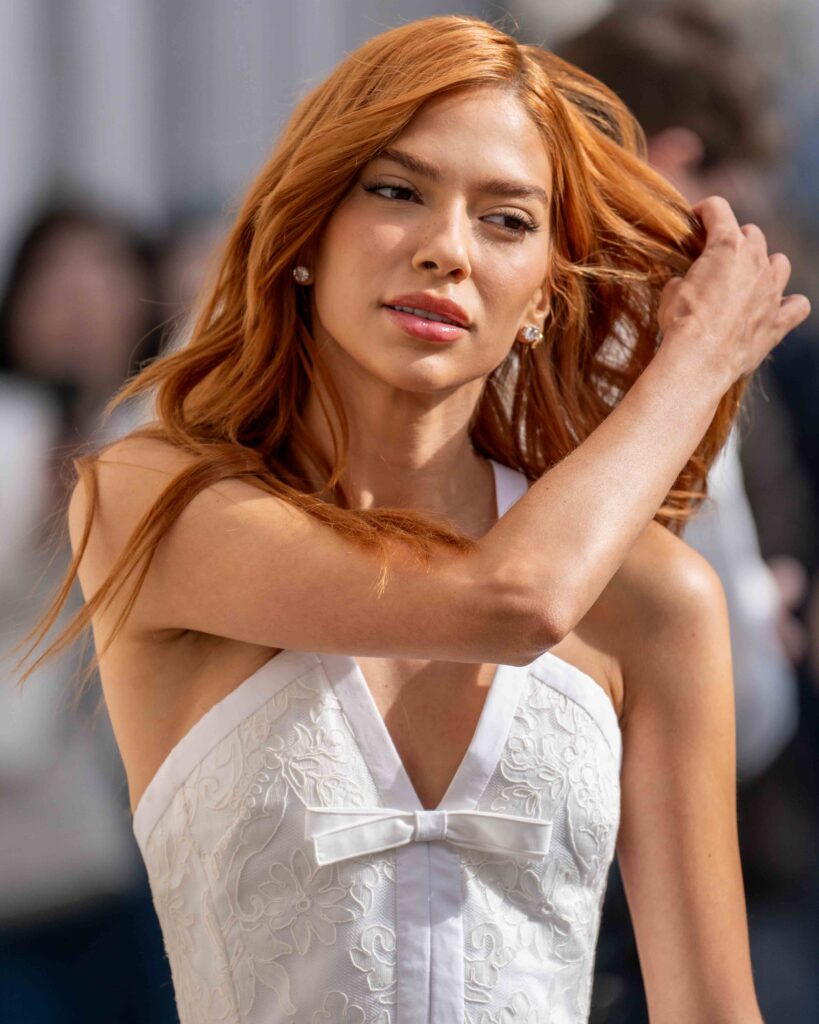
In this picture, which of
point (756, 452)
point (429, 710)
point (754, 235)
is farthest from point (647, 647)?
point (756, 452)

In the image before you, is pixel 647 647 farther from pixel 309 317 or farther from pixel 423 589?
pixel 309 317

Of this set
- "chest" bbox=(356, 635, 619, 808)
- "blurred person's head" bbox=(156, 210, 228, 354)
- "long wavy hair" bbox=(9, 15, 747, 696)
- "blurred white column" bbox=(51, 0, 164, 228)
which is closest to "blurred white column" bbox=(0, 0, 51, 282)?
"blurred white column" bbox=(51, 0, 164, 228)

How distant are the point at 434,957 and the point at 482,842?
121 mm

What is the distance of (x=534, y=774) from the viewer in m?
1.41

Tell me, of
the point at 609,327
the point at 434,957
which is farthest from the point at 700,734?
the point at 609,327

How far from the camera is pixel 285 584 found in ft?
4.12

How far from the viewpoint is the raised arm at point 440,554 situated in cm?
121

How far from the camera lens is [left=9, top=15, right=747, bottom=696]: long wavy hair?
1.36 meters

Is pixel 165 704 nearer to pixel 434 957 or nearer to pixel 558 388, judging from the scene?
pixel 434 957

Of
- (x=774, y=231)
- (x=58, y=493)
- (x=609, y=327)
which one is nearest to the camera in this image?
(x=609, y=327)

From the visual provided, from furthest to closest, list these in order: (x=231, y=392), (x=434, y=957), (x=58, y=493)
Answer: (x=58, y=493), (x=231, y=392), (x=434, y=957)

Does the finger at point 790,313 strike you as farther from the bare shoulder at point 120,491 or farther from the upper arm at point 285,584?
the bare shoulder at point 120,491

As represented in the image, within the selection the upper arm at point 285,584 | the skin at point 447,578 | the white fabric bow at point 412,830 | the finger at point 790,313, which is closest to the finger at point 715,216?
the finger at point 790,313

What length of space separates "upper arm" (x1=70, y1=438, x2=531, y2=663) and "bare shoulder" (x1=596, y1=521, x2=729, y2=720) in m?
0.34
